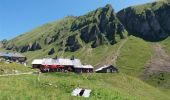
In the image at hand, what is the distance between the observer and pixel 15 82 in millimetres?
71062

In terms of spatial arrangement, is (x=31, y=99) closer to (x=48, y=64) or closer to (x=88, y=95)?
(x=88, y=95)

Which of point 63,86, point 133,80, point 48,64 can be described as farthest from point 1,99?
point 48,64

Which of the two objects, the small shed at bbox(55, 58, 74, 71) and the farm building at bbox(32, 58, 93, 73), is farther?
the small shed at bbox(55, 58, 74, 71)

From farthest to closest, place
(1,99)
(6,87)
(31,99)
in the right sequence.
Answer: (6,87) → (31,99) → (1,99)

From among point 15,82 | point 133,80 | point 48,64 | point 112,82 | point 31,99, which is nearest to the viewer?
point 31,99

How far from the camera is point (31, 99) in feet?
172

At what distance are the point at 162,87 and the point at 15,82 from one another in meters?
135

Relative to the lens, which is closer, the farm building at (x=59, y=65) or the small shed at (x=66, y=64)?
the farm building at (x=59, y=65)

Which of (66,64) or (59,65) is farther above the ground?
(66,64)

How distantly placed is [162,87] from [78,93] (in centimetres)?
13697

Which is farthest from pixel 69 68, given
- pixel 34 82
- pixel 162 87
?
pixel 34 82

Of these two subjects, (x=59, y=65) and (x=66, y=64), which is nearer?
(x=59, y=65)

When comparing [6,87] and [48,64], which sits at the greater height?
[48,64]

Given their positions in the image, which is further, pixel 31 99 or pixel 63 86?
pixel 63 86
